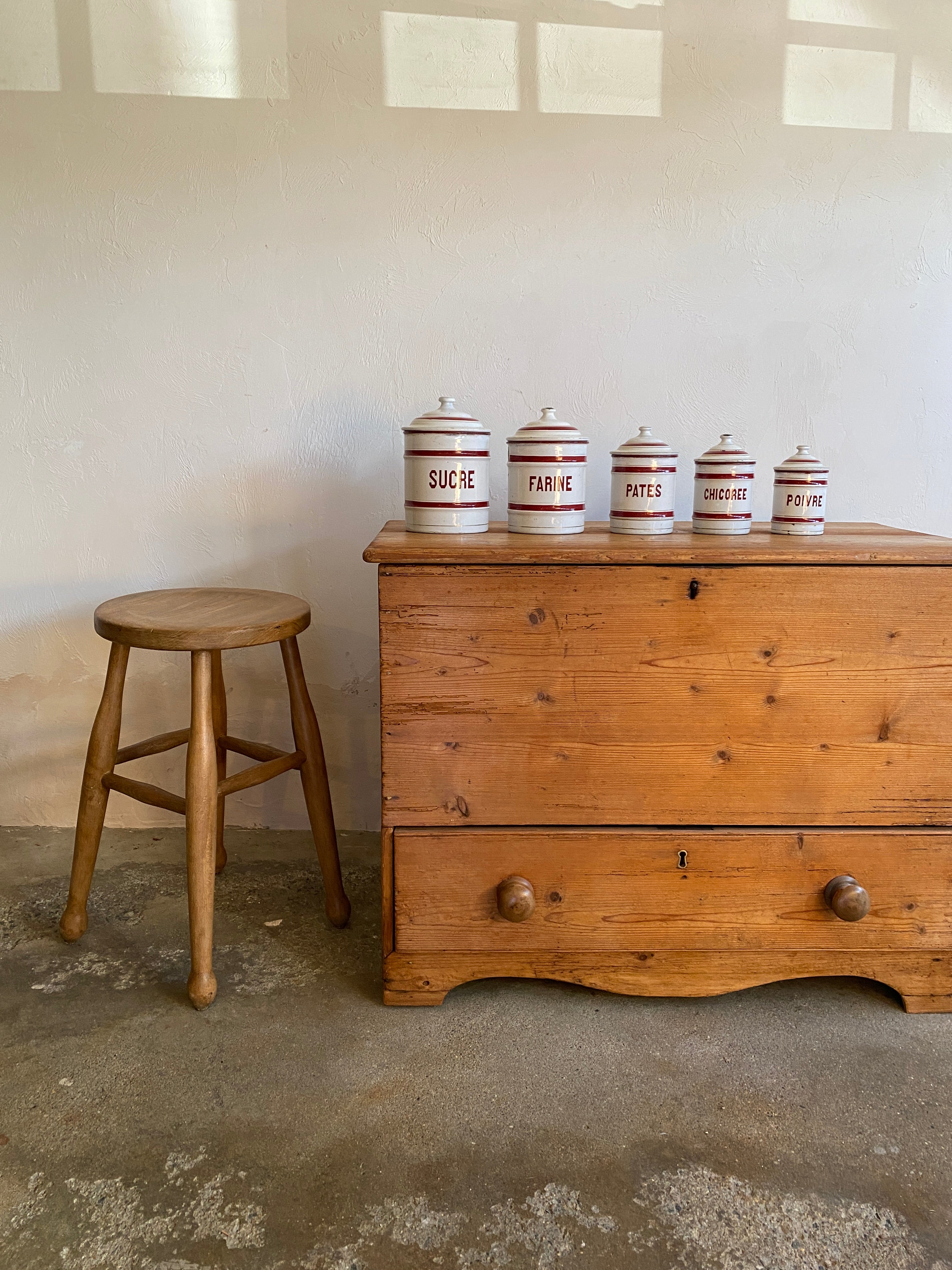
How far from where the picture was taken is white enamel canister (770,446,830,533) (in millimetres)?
1595

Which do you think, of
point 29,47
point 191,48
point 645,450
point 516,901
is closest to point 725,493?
point 645,450

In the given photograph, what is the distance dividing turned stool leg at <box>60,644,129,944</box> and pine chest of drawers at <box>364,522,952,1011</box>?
0.59 metres

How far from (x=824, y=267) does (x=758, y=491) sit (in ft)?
1.63

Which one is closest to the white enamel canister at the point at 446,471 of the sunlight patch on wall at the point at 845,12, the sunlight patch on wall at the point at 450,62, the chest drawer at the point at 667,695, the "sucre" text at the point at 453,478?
the "sucre" text at the point at 453,478

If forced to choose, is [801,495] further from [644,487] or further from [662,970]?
[662,970]

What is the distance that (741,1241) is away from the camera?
1.02 m

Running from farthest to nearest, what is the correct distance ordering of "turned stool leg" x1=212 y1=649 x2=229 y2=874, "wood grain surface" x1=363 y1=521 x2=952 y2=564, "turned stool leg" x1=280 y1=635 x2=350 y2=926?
1. "turned stool leg" x1=212 y1=649 x2=229 y2=874
2. "turned stool leg" x1=280 y1=635 x2=350 y2=926
3. "wood grain surface" x1=363 y1=521 x2=952 y2=564

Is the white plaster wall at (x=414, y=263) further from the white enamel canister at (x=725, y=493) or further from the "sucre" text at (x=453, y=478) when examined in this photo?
the "sucre" text at (x=453, y=478)

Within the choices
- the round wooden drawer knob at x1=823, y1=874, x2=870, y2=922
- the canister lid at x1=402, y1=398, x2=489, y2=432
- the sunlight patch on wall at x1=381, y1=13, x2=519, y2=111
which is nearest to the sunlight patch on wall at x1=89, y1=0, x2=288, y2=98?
the sunlight patch on wall at x1=381, y1=13, x2=519, y2=111

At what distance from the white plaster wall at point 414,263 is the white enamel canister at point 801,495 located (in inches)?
12.0

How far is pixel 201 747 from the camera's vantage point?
4.65ft

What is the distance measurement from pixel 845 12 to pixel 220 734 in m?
2.03

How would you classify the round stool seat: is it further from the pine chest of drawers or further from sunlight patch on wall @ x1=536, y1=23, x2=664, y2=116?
sunlight patch on wall @ x1=536, y1=23, x2=664, y2=116

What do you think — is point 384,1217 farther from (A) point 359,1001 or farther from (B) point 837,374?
(B) point 837,374
